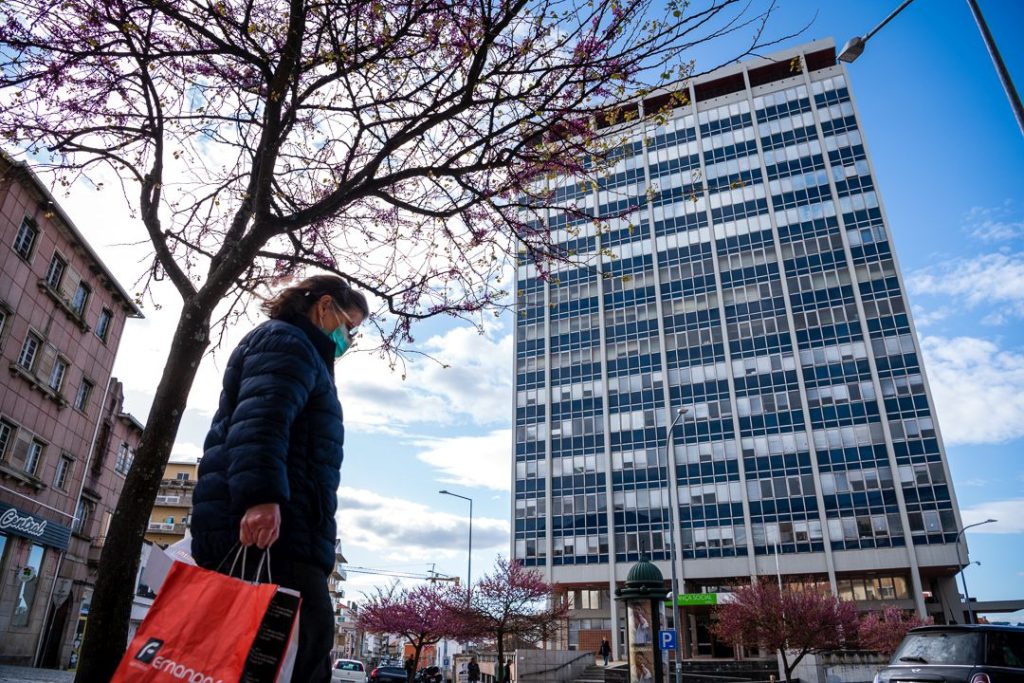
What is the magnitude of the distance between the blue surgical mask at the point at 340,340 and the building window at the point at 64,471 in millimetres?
23210

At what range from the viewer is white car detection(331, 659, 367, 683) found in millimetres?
→ 23344

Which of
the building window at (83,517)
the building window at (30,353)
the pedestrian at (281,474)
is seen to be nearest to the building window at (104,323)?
the building window at (30,353)

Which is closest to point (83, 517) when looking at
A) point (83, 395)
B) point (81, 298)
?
point (83, 395)

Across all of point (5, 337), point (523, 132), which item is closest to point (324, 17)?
point (523, 132)

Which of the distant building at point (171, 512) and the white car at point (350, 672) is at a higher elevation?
the distant building at point (171, 512)

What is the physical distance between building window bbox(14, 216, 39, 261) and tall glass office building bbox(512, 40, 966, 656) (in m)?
33.5

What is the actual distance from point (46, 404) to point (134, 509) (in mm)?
20305

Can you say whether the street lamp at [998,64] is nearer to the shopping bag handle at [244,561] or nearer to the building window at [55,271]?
the shopping bag handle at [244,561]

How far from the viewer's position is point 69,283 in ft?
70.3

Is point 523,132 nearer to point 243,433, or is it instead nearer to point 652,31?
point 652,31

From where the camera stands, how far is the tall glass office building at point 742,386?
49719 millimetres

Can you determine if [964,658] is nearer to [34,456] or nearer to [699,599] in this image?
[34,456]

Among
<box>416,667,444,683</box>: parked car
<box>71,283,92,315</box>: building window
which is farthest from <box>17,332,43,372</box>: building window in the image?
<box>416,667,444,683</box>: parked car

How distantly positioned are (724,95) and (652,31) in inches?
2806
